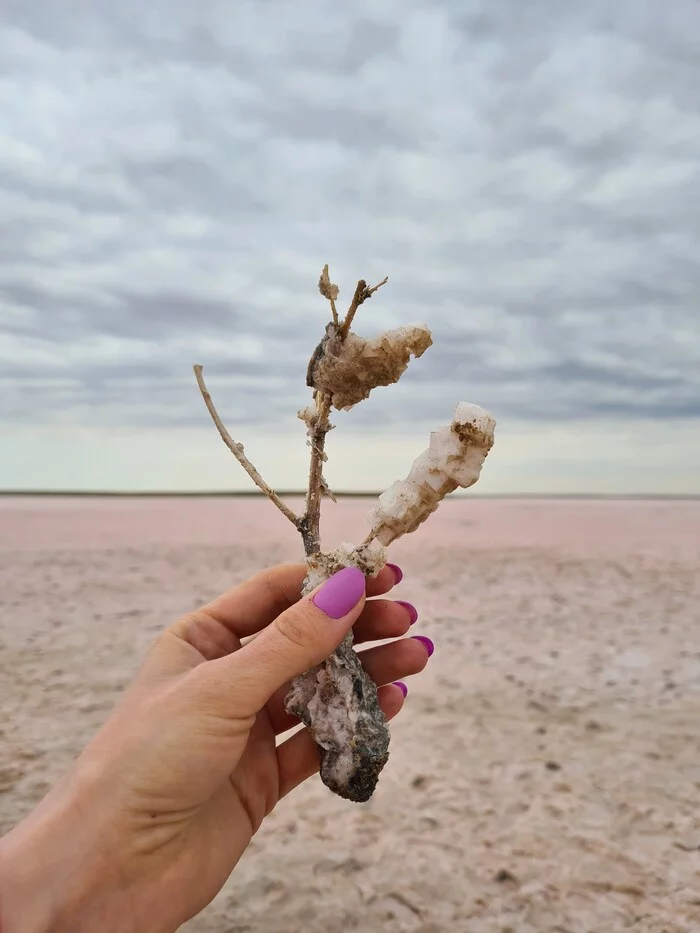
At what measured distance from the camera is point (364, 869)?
14.8 feet

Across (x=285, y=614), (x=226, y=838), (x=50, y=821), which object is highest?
(x=285, y=614)

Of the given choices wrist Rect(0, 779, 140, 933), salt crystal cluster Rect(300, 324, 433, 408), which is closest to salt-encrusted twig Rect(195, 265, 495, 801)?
salt crystal cluster Rect(300, 324, 433, 408)

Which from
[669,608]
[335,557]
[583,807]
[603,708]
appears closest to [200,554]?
[669,608]

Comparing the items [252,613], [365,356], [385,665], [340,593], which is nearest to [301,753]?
[385,665]

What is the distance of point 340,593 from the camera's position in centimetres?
300

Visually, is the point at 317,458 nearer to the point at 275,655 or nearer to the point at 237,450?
the point at 237,450

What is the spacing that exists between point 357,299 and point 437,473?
0.81m

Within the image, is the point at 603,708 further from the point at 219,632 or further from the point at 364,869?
the point at 219,632

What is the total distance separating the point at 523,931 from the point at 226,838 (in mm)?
1742

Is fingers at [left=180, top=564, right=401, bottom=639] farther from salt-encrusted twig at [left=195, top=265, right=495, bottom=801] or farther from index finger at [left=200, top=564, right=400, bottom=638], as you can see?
salt-encrusted twig at [left=195, top=265, right=495, bottom=801]

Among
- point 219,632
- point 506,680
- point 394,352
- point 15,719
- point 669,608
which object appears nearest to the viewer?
point 394,352

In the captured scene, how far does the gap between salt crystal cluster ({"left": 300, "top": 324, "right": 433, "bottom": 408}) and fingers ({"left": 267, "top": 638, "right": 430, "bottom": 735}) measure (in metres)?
1.53

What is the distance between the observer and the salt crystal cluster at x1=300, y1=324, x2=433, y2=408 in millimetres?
3047

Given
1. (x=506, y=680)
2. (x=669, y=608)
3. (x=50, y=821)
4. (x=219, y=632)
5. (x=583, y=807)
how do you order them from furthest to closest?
1. (x=669, y=608)
2. (x=506, y=680)
3. (x=583, y=807)
4. (x=219, y=632)
5. (x=50, y=821)
